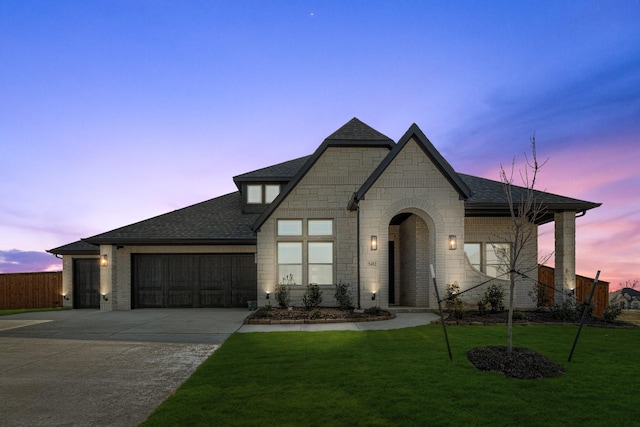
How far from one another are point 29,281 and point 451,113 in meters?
30.8

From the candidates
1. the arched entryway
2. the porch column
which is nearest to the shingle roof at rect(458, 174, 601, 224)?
the porch column

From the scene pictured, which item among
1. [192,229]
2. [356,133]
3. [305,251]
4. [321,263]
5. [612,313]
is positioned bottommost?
[612,313]

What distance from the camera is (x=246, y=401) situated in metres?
5.12

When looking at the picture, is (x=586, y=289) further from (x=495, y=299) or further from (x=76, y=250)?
(x=76, y=250)

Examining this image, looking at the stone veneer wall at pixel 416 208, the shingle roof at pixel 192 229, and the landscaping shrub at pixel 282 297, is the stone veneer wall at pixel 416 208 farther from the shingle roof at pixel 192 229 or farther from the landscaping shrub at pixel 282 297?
the shingle roof at pixel 192 229

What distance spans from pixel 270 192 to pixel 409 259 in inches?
325

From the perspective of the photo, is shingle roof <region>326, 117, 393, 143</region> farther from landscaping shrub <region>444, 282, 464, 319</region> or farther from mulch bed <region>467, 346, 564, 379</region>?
mulch bed <region>467, 346, 564, 379</region>

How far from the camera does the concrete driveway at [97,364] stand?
500 cm

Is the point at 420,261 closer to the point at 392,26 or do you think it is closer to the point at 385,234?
the point at 385,234

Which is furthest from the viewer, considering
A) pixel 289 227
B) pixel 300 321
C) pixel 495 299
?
pixel 289 227

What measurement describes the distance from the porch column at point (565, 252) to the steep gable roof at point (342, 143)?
7.76 meters

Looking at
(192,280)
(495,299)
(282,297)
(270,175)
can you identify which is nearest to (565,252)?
(495,299)

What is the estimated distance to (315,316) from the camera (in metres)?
12.6

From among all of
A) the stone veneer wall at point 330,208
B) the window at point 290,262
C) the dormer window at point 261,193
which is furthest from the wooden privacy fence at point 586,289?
the dormer window at point 261,193
